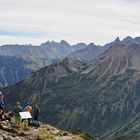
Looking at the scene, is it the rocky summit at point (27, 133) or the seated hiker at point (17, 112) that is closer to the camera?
the rocky summit at point (27, 133)

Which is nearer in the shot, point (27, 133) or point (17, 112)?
point (27, 133)

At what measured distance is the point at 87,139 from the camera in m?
76.8

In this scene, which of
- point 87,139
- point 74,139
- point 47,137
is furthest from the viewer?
point 87,139

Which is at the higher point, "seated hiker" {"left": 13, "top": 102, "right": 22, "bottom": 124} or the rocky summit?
"seated hiker" {"left": 13, "top": 102, "right": 22, "bottom": 124}

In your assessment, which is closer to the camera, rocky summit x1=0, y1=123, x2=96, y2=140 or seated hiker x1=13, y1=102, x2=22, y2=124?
rocky summit x1=0, y1=123, x2=96, y2=140

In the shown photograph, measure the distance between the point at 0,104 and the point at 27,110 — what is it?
23.5ft

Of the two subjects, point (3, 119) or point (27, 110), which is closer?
point (3, 119)

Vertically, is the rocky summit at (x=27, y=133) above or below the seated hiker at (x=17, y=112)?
below

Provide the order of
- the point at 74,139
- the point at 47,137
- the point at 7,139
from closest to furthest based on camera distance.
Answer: the point at 7,139 < the point at 47,137 < the point at 74,139

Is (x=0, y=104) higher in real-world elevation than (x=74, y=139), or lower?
higher

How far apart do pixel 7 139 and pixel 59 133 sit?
43.3 feet

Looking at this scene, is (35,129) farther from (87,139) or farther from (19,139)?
(87,139)

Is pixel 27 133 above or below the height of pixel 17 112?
below

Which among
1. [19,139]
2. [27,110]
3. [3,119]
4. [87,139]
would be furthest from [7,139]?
[87,139]
